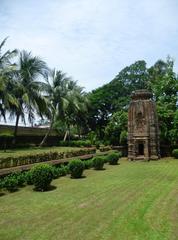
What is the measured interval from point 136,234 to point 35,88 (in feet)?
71.8

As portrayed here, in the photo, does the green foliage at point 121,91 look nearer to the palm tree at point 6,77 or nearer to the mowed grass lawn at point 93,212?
the palm tree at point 6,77

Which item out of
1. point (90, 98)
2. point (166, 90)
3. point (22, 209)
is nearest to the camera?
point (22, 209)

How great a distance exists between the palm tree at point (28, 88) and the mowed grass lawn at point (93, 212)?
45.9ft

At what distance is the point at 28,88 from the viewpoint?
2655 centimetres

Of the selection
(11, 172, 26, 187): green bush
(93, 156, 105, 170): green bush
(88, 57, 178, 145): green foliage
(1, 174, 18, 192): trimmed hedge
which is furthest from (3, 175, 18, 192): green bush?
(88, 57, 178, 145): green foliage

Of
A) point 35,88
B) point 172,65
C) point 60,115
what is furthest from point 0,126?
point 172,65

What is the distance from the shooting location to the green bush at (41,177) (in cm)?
1227

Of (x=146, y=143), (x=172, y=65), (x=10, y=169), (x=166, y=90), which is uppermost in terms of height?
(x=172, y=65)

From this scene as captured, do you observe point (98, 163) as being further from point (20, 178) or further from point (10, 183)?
point (10, 183)

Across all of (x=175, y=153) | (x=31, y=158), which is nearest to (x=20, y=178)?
(x=31, y=158)

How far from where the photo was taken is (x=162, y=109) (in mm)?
31062

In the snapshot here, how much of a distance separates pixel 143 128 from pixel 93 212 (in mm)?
19428

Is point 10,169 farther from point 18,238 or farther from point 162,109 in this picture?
point 162,109

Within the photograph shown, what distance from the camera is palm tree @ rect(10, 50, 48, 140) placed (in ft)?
84.3
